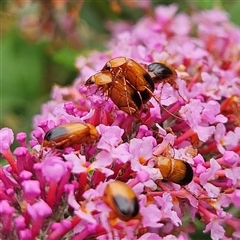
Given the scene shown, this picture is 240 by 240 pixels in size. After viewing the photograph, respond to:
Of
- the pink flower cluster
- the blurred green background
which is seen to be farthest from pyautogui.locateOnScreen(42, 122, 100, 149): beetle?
the blurred green background

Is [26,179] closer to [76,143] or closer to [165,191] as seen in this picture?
[76,143]

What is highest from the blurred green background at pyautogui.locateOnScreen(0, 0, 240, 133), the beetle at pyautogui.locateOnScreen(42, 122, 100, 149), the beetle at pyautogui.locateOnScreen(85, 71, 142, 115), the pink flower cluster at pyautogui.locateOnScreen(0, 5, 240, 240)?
the beetle at pyautogui.locateOnScreen(85, 71, 142, 115)

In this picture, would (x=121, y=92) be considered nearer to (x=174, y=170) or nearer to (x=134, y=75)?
(x=134, y=75)

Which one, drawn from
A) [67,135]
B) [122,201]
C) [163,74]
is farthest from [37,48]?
[122,201]

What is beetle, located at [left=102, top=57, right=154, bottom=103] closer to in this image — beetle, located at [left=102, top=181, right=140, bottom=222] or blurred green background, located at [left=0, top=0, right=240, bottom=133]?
beetle, located at [left=102, top=181, right=140, bottom=222]

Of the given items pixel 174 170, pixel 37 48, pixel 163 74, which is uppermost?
pixel 163 74

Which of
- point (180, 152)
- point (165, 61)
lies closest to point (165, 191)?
point (180, 152)
